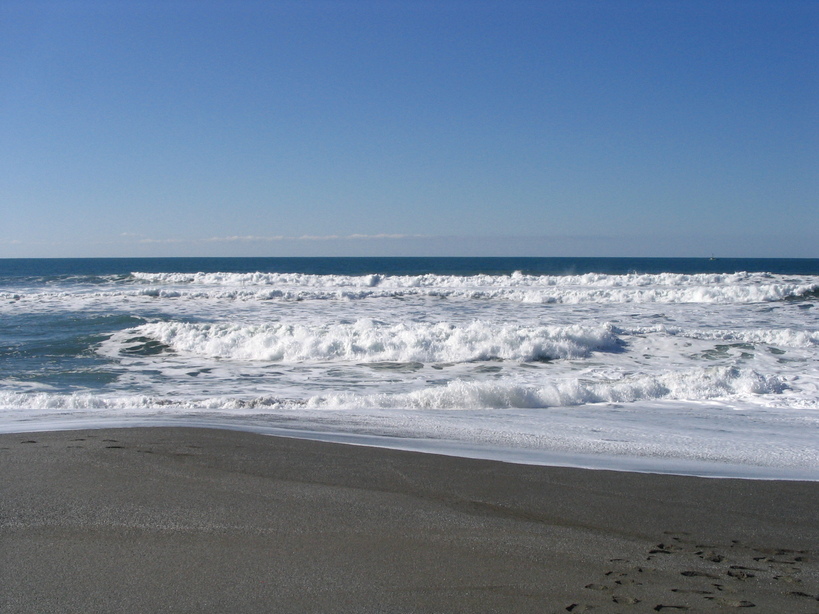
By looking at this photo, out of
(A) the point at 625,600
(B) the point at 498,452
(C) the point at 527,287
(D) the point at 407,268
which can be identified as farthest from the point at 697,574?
(D) the point at 407,268

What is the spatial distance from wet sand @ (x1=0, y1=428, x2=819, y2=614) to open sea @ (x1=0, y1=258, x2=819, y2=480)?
2.93 ft

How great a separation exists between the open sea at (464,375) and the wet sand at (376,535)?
2.93 ft

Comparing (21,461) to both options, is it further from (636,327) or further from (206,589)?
(636,327)

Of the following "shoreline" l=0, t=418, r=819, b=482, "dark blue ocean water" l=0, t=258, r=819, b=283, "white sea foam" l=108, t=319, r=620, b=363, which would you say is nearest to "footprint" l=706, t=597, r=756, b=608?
"shoreline" l=0, t=418, r=819, b=482

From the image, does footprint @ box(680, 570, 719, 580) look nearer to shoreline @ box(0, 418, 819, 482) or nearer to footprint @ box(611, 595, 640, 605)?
footprint @ box(611, 595, 640, 605)

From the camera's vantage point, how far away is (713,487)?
4.39m

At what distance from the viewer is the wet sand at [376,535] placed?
8.39 feet

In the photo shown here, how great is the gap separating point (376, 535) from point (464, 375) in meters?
7.87

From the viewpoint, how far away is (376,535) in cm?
321

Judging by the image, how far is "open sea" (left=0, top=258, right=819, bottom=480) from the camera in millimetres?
5863

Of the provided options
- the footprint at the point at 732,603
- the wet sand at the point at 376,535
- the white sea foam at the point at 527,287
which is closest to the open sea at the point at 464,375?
the white sea foam at the point at 527,287

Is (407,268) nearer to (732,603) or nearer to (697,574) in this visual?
(697,574)

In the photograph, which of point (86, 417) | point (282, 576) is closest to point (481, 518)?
point (282, 576)

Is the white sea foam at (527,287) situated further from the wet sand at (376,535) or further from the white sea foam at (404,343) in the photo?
the wet sand at (376,535)
